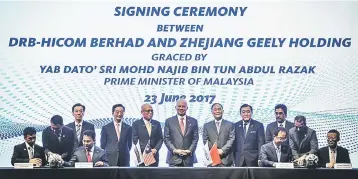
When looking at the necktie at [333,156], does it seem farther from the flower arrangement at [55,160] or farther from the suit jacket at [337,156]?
the flower arrangement at [55,160]

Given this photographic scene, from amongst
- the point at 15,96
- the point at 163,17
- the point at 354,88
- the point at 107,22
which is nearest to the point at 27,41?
the point at 15,96

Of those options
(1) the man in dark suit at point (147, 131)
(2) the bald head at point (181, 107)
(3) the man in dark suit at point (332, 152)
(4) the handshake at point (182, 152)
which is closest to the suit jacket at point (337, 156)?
(3) the man in dark suit at point (332, 152)

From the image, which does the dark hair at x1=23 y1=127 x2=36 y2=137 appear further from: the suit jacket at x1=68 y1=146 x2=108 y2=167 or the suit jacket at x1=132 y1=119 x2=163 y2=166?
the suit jacket at x1=132 y1=119 x2=163 y2=166

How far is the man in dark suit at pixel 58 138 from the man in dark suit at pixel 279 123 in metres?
2.28

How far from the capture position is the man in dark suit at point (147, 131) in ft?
16.4

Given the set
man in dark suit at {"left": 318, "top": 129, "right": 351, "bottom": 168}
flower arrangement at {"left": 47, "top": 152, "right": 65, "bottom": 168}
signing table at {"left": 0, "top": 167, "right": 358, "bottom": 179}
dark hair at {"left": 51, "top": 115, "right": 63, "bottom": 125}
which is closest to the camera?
signing table at {"left": 0, "top": 167, "right": 358, "bottom": 179}

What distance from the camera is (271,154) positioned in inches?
195

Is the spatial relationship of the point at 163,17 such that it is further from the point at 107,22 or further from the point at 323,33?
the point at 323,33

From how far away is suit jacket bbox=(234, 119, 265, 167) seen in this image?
4961mm

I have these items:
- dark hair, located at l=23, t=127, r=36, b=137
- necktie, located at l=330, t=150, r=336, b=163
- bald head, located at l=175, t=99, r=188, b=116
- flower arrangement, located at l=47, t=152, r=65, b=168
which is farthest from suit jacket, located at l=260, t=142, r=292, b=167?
dark hair, located at l=23, t=127, r=36, b=137

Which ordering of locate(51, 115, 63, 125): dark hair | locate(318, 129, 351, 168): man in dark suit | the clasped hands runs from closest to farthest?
1. the clasped hands
2. locate(318, 129, 351, 168): man in dark suit
3. locate(51, 115, 63, 125): dark hair

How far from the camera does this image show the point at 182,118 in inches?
198

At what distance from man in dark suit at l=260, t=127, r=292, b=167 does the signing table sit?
2.40 ft

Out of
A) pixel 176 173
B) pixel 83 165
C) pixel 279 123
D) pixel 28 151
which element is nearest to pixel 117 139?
pixel 83 165
